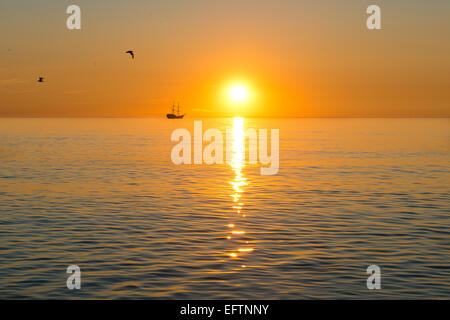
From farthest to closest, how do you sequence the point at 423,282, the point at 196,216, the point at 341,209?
the point at 341,209 → the point at 196,216 → the point at 423,282

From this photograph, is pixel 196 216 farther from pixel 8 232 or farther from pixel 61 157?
pixel 61 157

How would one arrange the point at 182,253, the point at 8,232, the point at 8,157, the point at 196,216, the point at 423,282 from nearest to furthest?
the point at 423,282 < the point at 182,253 < the point at 8,232 < the point at 196,216 < the point at 8,157

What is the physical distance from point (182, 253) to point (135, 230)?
530cm

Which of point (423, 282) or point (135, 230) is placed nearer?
point (423, 282)

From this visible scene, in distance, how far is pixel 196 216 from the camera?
3138cm

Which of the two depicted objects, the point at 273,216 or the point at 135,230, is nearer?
the point at 135,230

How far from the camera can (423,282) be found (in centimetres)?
1906
